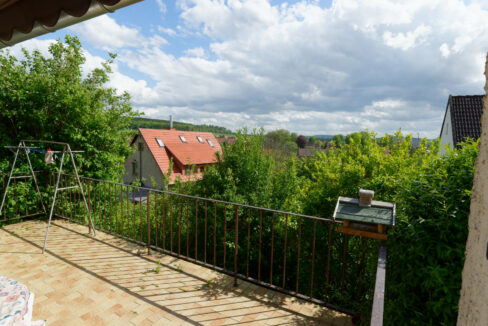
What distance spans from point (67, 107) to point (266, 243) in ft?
15.2

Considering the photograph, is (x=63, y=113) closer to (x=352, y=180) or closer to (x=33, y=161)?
(x=33, y=161)

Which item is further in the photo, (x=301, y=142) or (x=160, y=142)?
(x=301, y=142)

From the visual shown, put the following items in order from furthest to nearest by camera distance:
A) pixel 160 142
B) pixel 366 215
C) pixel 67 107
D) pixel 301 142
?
1. pixel 301 142
2. pixel 160 142
3. pixel 67 107
4. pixel 366 215

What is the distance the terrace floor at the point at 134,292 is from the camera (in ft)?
7.64

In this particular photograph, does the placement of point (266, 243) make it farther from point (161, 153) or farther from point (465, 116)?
point (161, 153)

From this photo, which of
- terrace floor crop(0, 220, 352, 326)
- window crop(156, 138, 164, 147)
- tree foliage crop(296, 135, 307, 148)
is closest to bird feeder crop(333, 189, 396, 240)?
terrace floor crop(0, 220, 352, 326)

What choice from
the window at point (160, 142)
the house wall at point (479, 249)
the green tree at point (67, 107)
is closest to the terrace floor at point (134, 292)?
the house wall at point (479, 249)

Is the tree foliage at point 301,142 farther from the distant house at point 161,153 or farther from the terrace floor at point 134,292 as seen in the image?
the terrace floor at point 134,292

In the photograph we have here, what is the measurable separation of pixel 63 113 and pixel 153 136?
1716cm

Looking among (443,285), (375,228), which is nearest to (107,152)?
(375,228)

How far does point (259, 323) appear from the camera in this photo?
7.57ft

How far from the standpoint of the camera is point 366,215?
1.94 m

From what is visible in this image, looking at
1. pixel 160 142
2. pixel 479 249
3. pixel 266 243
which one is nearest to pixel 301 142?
pixel 160 142

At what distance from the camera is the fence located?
102 inches
